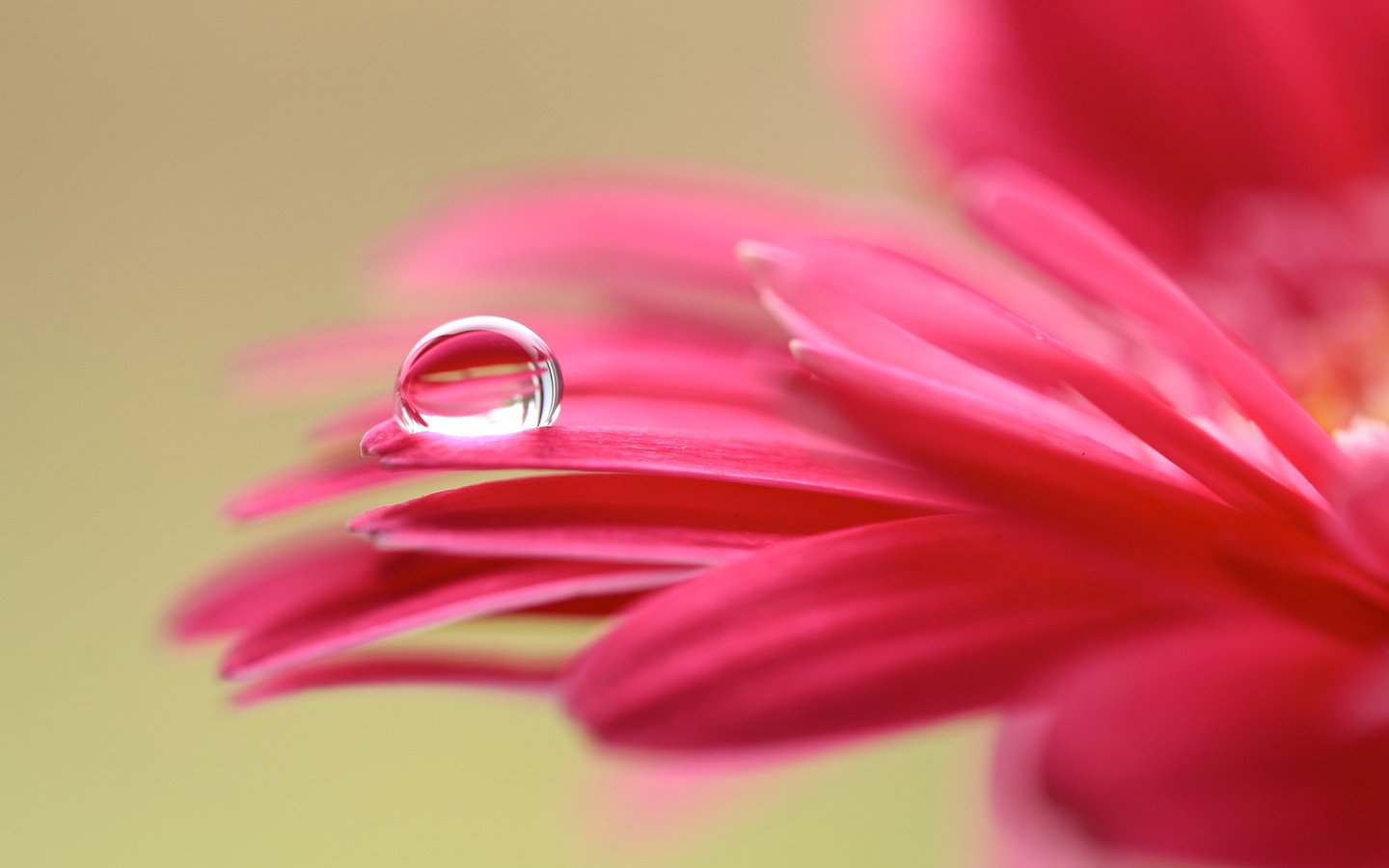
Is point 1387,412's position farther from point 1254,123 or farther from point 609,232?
point 609,232

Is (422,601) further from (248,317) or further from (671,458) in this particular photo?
(248,317)

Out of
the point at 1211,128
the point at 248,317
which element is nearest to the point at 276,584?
the point at 1211,128

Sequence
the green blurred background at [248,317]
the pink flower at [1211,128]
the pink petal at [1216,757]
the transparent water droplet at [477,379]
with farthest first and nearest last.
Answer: the green blurred background at [248,317] < the pink flower at [1211,128] < the transparent water droplet at [477,379] < the pink petal at [1216,757]

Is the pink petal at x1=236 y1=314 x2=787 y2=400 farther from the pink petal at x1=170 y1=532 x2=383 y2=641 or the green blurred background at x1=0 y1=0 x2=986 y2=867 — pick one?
the green blurred background at x1=0 y1=0 x2=986 y2=867

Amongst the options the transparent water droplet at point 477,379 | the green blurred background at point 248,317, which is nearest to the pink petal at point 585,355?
the transparent water droplet at point 477,379

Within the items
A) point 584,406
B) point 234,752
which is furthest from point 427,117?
point 584,406

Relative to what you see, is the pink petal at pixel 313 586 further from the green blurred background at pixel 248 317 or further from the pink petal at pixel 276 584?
the green blurred background at pixel 248 317
